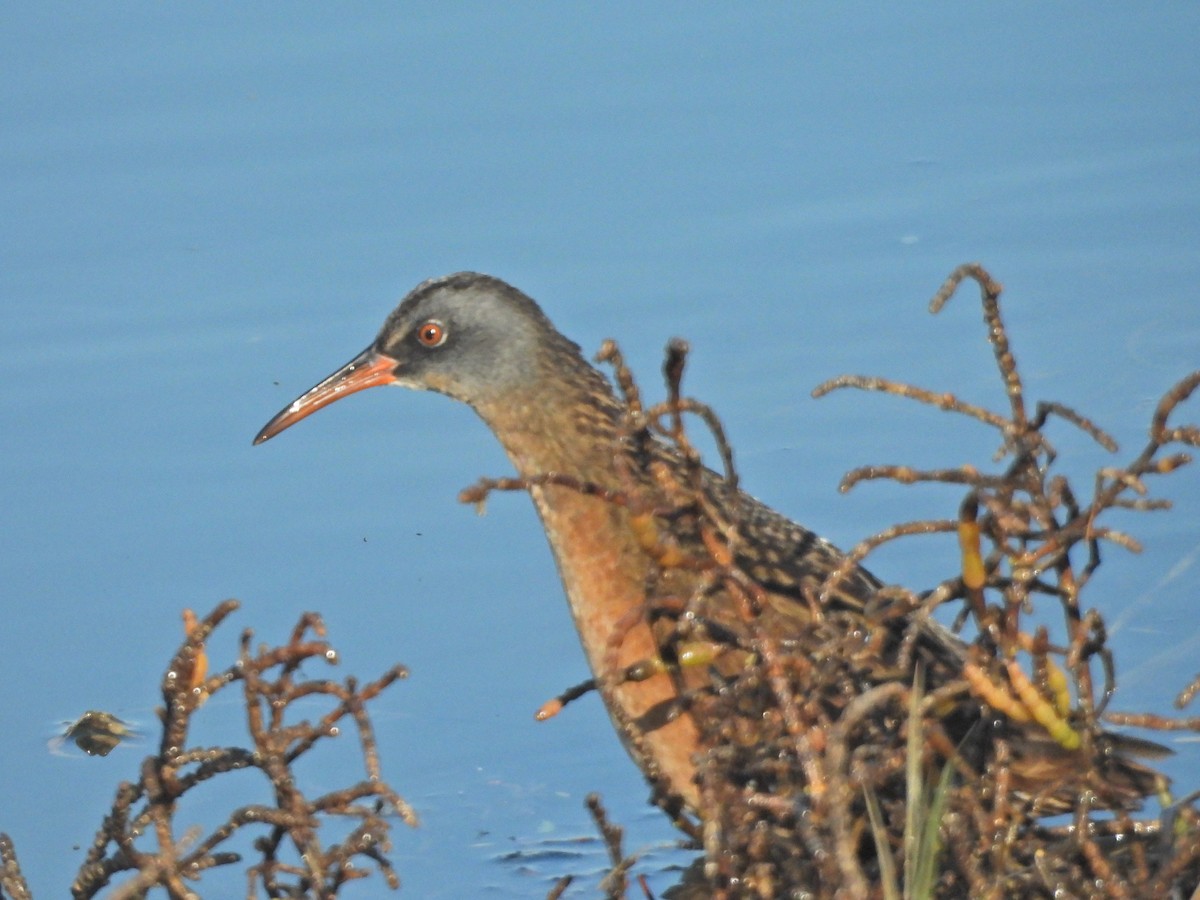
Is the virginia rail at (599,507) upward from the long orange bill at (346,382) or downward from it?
downward

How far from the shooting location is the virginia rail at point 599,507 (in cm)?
322

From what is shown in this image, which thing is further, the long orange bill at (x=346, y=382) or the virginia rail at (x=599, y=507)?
the long orange bill at (x=346, y=382)

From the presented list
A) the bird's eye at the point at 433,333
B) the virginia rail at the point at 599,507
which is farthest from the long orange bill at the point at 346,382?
the bird's eye at the point at 433,333

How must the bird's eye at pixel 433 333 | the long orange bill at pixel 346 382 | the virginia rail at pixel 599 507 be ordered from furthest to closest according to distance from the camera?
the long orange bill at pixel 346 382, the bird's eye at pixel 433 333, the virginia rail at pixel 599 507

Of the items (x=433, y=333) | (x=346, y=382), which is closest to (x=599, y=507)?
(x=433, y=333)

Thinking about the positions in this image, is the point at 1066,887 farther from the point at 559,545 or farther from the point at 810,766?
the point at 559,545

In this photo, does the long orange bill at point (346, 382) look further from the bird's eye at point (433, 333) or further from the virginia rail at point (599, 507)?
the bird's eye at point (433, 333)

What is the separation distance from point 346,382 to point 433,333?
30 cm

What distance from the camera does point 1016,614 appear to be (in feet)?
8.89

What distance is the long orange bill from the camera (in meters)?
4.78

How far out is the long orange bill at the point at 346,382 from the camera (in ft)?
15.7

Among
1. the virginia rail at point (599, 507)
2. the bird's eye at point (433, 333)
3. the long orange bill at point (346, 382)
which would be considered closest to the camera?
the virginia rail at point (599, 507)

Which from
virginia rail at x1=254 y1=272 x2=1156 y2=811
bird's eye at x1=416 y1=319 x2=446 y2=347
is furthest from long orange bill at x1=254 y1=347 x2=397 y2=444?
bird's eye at x1=416 y1=319 x2=446 y2=347

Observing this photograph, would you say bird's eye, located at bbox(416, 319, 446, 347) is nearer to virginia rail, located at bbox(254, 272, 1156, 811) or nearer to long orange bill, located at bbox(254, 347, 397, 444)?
virginia rail, located at bbox(254, 272, 1156, 811)
